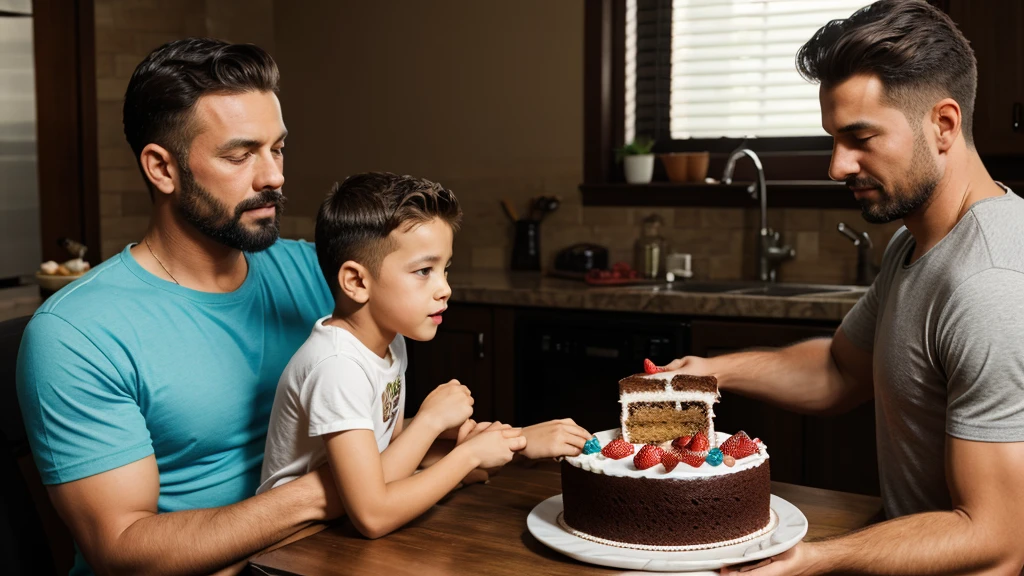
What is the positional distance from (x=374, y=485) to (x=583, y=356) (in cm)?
228

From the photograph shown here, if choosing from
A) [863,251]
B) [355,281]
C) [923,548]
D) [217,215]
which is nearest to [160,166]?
[217,215]

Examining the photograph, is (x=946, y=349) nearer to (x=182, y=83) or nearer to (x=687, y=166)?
(x=182, y=83)

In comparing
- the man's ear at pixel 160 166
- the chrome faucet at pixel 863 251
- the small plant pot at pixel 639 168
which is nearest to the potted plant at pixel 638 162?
the small plant pot at pixel 639 168

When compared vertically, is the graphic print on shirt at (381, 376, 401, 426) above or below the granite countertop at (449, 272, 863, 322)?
above

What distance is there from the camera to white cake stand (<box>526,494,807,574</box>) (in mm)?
1419

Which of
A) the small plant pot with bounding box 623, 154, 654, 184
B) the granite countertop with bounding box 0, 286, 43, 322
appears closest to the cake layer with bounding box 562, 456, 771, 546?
the granite countertop with bounding box 0, 286, 43, 322

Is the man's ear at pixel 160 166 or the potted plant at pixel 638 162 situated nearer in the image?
the man's ear at pixel 160 166

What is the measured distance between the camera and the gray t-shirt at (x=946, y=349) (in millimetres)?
1540

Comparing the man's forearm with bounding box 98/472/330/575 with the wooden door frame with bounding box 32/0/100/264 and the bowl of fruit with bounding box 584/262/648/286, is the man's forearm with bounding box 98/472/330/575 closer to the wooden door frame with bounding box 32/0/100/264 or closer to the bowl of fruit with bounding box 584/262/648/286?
the bowl of fruit with bounding box 584/262/648/286

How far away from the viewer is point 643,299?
365cm

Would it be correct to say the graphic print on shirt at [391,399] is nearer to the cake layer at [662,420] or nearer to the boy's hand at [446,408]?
the boy's hand at [446,408]

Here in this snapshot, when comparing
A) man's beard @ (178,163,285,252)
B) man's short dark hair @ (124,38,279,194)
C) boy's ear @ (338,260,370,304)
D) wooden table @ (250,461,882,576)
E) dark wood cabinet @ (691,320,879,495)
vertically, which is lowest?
dark wood cabinet @ (691,320,879,495)

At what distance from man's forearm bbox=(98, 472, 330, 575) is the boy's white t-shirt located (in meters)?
0.09

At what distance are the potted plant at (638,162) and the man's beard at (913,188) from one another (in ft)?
8.63
